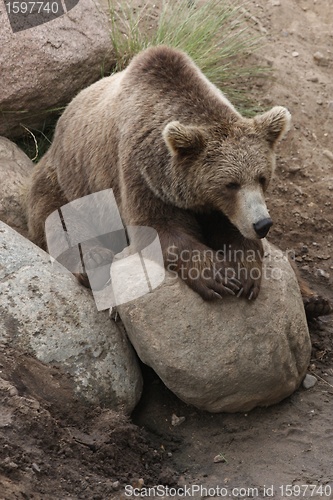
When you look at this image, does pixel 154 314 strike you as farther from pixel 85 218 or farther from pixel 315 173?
pixel 315 173

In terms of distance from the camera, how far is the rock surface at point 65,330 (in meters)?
5.75

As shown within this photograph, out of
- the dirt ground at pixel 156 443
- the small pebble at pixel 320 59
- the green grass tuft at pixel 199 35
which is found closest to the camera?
the dirt ground at pixel 156 443

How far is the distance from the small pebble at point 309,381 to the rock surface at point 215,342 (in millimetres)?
381

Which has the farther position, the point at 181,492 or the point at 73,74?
the point at 73,74

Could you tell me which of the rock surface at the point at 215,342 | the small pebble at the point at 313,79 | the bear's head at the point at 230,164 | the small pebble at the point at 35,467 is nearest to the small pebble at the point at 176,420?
the rock surface at the point at 215,342

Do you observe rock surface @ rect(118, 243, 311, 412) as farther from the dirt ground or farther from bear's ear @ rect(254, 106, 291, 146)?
bear's ear @ rect(254, 106, 291, 146)

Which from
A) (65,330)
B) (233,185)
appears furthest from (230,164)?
(65,330)

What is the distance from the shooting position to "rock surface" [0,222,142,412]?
5.75 meters

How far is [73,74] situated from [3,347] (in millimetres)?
3403

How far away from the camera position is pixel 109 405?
19.2ft

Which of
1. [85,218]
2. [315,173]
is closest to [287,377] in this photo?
[85,218]

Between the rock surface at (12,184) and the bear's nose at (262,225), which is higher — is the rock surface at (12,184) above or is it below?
below

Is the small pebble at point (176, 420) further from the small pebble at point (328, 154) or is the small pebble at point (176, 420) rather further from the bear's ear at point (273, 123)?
the small pebble at point (328, 154)

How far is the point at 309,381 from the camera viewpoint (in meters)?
6.27
